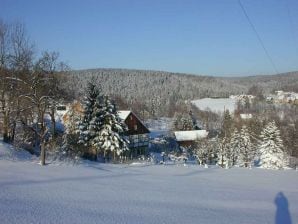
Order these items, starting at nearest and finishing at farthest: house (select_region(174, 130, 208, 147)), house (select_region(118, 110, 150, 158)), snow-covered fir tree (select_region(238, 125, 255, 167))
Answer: house (select_region(118, 110, 150, 158)), snow-covered fir tree (select_region(238, 125, 255, 167)), house (select_region(174, 130, 208, 147))

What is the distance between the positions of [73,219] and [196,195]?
21.5 feet

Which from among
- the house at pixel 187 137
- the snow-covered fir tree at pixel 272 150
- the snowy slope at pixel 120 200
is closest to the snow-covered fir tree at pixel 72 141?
the snowy slope at pixel 120 200

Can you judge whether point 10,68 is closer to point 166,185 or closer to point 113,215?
point 166,185

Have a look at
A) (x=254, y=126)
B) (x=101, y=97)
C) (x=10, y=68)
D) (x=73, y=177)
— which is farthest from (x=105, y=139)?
(x=254, y=126)

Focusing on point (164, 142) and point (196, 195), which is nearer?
point (196, 195)

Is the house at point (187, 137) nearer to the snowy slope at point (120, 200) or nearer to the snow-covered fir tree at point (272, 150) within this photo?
the snow-covered fir tree at point (272, 150)

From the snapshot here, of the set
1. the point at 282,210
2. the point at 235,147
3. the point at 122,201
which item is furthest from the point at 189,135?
the point at 122,201

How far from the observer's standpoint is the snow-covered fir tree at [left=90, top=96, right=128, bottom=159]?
37125 millimetres

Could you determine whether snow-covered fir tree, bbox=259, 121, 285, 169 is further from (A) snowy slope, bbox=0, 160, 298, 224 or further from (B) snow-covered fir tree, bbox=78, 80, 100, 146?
(A) snowy slope, bbox=0, 160, 298, 224

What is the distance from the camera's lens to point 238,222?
32.1 ft

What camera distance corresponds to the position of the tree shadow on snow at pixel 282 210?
10668 millimetres

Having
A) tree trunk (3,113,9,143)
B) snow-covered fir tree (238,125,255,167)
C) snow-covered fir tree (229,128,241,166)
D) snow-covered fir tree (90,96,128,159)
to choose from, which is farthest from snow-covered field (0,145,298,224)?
snow-covered fir tree (229,128,241,166)

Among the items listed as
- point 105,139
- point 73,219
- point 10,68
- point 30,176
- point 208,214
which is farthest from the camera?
point 105,139

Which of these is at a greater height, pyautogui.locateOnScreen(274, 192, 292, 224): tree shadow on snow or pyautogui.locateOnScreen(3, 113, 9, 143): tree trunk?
pyautogui.locateOnScreen(3, 113, 9, 143): tree trunk
